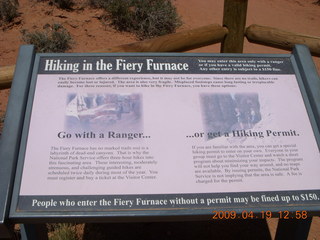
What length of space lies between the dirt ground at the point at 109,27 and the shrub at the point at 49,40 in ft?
0.50

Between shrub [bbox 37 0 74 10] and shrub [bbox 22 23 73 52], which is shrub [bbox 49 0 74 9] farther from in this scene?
shrub [bbox 22 23 73 52]

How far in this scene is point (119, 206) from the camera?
165 cm

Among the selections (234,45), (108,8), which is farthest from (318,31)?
(234,45)

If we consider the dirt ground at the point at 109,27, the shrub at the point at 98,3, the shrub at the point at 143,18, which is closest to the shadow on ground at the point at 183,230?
the dirt ground at the point at 109,27

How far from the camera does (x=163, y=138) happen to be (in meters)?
1.82

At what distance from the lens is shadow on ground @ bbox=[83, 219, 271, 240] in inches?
122

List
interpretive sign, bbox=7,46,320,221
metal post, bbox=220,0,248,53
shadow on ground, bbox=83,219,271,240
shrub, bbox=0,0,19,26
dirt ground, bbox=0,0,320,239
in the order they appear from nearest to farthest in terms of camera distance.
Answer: interpretive sign, bbox=7,46,320,221 < metal post, bbox=220,0,248,53 < shadow on ground, bbox=83,219,271,240 < dirt ground, bbox=0,0,320,239 < shrub, bbox=0,0,19,26

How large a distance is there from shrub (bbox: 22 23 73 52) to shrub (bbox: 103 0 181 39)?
3.23ft

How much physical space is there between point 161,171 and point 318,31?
627cm

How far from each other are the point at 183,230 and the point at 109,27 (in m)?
4.01

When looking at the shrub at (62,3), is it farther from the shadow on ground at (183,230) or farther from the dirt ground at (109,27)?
the shadow on ground at (183,230)

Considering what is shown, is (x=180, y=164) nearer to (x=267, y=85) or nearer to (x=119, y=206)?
(x=119, y=206)
